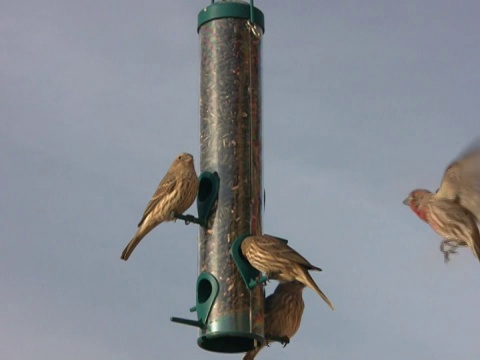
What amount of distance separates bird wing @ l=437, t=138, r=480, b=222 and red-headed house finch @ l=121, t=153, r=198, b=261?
251 centimetres

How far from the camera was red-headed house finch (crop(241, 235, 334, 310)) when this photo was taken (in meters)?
20.3

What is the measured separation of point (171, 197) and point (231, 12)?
2.09 metres

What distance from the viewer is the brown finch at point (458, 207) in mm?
20438

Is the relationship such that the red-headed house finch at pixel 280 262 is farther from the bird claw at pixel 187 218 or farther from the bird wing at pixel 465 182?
the bird wing at pixel 465 182

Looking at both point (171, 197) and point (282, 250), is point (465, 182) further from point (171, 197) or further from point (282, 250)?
point (171, 197)

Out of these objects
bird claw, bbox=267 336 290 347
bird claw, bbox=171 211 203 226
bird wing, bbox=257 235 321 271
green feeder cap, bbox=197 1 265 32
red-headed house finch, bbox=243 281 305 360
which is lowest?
bird claw, bbox=267 336 290 347

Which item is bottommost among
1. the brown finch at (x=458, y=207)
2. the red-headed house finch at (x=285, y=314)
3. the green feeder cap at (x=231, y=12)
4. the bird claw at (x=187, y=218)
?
the red-headed house finch at (x=285, y=314)

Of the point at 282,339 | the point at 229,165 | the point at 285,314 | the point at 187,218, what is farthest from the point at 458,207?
the point at 187,218

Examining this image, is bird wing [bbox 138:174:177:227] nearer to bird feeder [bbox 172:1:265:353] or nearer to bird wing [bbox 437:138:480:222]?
bird feeder [bbox 172:1:265:353]

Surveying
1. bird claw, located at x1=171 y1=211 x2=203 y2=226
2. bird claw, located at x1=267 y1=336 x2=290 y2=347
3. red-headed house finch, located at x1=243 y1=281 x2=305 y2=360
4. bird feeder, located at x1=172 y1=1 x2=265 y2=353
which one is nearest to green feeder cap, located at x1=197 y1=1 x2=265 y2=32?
bird feeder, located at x1=172 y1=1 x2=265 y2=353

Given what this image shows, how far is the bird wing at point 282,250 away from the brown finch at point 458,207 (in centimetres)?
140

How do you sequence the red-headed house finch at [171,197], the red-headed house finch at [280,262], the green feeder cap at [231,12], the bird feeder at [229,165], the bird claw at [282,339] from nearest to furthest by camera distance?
the red-headed house finch at [280,262]
the bird feeder at [229,165]
the bird claw at [282,339]
the red-headed house finch at [171,197]
the green feeder cap at [231,12]

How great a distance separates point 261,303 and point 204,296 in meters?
0.57

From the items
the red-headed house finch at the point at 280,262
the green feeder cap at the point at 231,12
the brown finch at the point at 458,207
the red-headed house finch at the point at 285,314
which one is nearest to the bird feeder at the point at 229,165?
the green feeder cap at the point at 231,12
